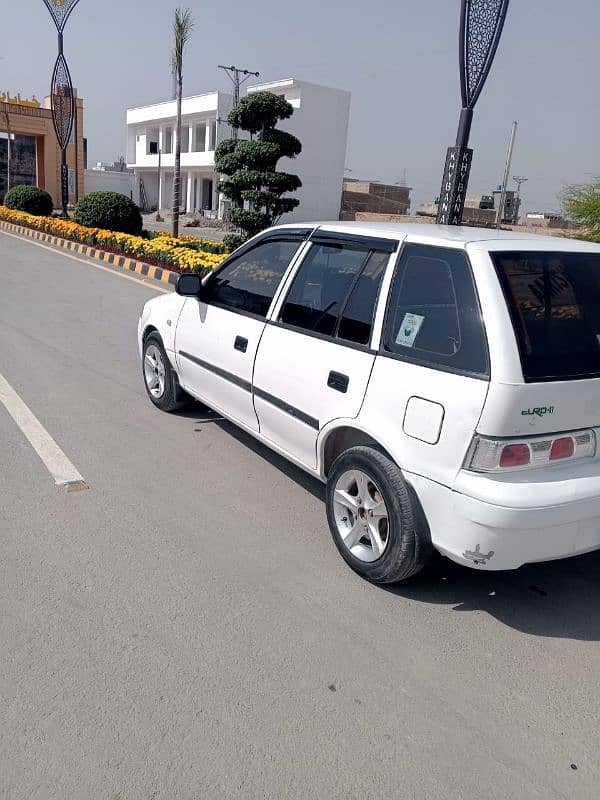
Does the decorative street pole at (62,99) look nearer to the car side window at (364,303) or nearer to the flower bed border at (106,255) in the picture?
the flower bed border at (106,255)

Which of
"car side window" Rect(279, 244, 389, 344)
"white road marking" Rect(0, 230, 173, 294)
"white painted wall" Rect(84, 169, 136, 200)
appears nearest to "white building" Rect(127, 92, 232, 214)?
"white painted wall" Rect(84, 169, 136, 200)

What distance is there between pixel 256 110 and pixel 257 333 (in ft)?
45.6

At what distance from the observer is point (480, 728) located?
2.48m

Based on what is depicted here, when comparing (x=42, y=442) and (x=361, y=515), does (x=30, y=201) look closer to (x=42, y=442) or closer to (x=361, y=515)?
(x=42, y=442)

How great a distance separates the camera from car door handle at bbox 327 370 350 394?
11.0ft

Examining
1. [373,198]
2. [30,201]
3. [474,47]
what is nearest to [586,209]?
[474,47]

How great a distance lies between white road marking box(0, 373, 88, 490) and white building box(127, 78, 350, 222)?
128 ft

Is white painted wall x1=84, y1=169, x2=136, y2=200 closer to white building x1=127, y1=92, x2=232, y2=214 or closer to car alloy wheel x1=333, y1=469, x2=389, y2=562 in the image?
white building x1=127, y1=92, x2=232, y2=214

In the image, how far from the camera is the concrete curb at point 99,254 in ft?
44.5

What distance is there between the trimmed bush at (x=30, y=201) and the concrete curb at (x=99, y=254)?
2082 mm

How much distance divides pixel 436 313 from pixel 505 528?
975 millimetres

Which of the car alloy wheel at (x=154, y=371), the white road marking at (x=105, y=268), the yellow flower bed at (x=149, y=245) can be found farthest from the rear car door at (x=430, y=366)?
the yellow flower bed at (x=149, y=245)

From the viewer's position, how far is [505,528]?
2.74m

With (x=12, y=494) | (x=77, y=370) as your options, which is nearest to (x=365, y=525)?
(x=12, y=494)
